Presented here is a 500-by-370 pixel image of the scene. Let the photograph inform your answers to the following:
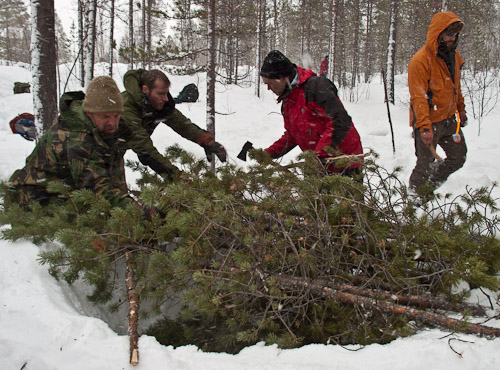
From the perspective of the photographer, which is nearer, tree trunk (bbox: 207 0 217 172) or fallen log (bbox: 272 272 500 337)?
fallen log (bbox: 272 272 500 337)

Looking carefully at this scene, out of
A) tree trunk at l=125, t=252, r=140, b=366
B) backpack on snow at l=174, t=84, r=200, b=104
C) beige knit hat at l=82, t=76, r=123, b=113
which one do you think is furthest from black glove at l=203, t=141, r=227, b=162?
backpack on snow at l=174, t=84, r=200, b=104

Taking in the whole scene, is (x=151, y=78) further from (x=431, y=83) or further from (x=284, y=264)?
(x=431, y=83)

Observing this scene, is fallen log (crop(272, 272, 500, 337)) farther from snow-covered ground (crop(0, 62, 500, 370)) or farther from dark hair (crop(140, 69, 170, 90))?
dark hair (crop(140, 69, 170, 90))

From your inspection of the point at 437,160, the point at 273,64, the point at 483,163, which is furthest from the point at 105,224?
the point at 483,163

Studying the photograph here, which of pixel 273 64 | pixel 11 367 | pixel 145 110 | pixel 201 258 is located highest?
pixel 273 64

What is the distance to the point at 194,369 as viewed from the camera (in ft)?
5.22

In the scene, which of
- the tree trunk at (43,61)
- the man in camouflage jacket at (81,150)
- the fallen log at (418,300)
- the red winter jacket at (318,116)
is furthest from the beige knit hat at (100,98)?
the tree trunk at (43,61)

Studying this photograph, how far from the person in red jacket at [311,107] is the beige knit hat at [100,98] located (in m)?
1.34

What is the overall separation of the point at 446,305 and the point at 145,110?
10.9ft

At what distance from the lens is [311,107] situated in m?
3.12

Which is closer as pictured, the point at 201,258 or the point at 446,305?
the point at 446,305

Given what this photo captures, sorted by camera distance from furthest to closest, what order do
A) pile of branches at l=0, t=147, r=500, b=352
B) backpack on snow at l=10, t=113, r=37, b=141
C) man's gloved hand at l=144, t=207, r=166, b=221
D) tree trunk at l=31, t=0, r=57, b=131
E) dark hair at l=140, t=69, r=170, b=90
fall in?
backpack on snow at l=10, t=113, r=37, b=141 → tree trunk at l=31, t=0, r=57, b=131 → dark hair at l=140, t=69, r=170, b=90 → man's gloved hand at l=144, t=207, r=166, b=221 → pile of branches at l=0, t=147, r=500, b=352

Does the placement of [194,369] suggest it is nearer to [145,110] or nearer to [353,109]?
[145,110]

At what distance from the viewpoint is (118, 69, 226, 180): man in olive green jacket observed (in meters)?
3.32
